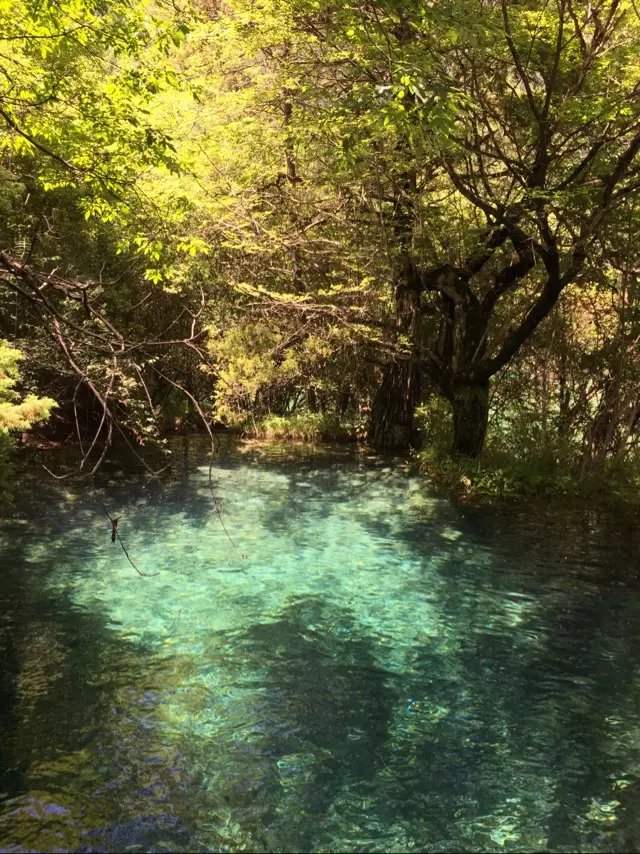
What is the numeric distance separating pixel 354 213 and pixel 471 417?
4.95m

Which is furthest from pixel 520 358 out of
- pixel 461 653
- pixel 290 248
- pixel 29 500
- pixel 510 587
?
pixel 29 500

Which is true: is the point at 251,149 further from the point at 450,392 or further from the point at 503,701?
the point at 503,701

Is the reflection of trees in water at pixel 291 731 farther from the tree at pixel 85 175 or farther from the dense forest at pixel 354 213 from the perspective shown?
the dense forest at pixel 354 213

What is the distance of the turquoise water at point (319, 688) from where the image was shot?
13.2 feet

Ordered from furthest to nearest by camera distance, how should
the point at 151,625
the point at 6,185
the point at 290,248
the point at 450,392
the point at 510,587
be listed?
the point at 290,248 → the point at 450,392 → the point at 6,185 → the point at 510,587 → the point at 151,625

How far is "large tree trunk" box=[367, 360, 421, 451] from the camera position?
17.0 m

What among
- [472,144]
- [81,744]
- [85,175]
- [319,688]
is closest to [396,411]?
[472,144]

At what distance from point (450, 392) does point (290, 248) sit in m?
5.14

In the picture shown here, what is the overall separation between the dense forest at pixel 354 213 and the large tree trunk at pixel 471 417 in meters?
0.05

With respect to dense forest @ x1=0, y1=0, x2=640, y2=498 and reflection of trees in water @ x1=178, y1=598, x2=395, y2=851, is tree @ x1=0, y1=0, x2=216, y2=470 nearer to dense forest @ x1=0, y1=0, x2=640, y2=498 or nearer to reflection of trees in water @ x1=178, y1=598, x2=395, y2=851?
dense forest @ x1=0, y1=0, x2=640, y2=498

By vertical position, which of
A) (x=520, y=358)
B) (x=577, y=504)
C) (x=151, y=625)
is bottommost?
(x=151, y=625)

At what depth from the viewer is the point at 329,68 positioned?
11.6 metres

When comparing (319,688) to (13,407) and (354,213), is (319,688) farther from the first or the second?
(354,213)

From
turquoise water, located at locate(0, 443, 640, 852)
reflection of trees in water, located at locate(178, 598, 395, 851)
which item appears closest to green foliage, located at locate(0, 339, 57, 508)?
turquoise water, located at locate(0, 443, 640, 852)
